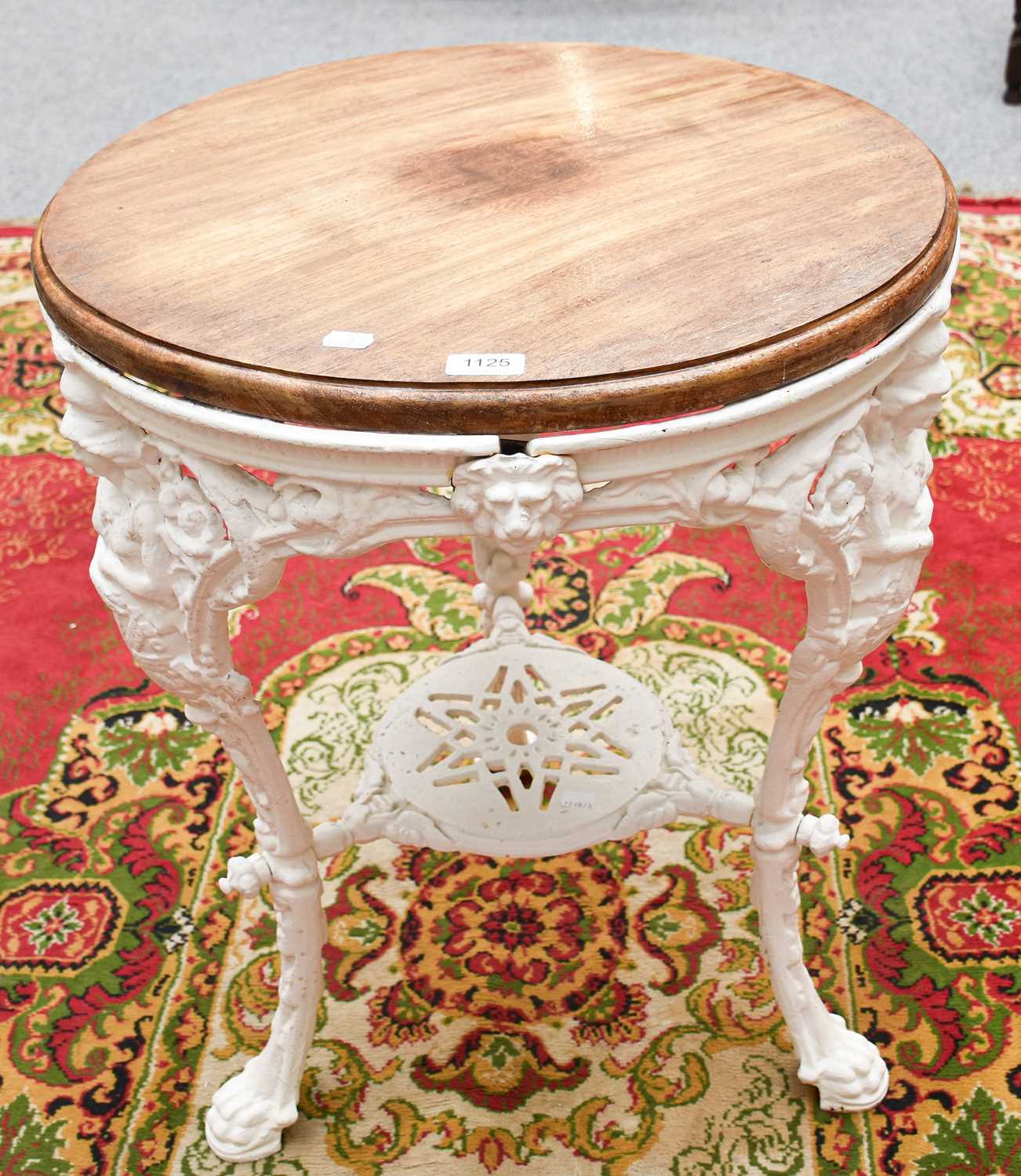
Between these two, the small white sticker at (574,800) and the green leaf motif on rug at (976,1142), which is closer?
the green leaf motif on rug at (976,1142)

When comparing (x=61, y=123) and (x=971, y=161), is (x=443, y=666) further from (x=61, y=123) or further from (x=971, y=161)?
(x=61, y=123)

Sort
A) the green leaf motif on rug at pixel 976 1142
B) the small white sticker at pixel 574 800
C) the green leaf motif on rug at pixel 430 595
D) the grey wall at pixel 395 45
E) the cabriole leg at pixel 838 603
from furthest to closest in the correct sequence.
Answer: the grey wall at pixel 395 45, the green leaf motif on rug at pixel 430 595, the small white sticker at pixel 574 800, the green leaf motif on rug at pixel 976 1142, the cabriole leg at pixel 838 603

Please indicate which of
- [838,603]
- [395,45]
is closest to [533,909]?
[838,603]

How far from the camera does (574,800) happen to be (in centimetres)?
141

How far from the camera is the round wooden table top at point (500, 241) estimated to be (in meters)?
0.91

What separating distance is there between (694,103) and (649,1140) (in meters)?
0.97

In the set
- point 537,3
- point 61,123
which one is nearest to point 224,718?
point 61,123

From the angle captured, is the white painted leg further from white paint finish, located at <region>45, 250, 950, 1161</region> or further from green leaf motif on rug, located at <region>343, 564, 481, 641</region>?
green leaf motif on rug, located at <region>343, 564, 481, 641</region>

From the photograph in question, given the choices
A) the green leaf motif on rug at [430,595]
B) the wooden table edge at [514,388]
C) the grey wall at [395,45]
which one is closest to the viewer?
the wooden table edge at [514,388]

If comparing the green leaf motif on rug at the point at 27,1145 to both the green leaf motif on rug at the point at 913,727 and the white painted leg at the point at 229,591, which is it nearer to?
the white painted leg at the point at 229,591

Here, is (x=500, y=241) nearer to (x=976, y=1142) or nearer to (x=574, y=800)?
(x=574, y=800)

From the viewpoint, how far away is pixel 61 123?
3.44m

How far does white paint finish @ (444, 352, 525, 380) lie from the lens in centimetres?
90

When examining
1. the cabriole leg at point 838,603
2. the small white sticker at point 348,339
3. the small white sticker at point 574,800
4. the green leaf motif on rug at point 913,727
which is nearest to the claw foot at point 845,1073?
the cabriole leg at point 838,603
